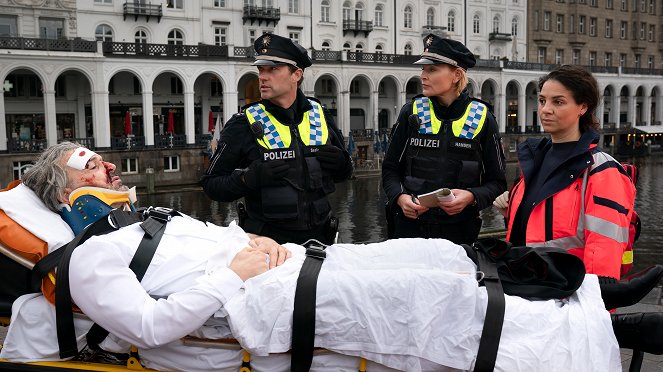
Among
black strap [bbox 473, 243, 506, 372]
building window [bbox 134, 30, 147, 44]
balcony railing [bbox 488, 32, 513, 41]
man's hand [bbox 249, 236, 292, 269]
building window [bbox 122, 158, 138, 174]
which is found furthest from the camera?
balcony railing [bbox 488, 32, 513, 41]

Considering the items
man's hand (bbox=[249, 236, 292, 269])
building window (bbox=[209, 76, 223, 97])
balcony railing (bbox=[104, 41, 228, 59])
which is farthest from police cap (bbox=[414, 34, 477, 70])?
building window (bbox=[209, 76, 223, 97])

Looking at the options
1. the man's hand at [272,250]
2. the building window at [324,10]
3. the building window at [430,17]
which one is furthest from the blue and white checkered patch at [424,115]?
the building window at [430,17]

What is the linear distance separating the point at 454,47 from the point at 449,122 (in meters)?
0.59

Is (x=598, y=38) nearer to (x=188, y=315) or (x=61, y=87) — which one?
(x=61, y=87)

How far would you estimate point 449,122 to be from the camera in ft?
16.6

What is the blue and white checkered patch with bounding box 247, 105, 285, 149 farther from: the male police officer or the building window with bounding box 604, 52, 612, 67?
the building window with bounding box 604, 52, 612, 67

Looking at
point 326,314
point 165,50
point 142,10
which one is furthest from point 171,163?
point 326,314

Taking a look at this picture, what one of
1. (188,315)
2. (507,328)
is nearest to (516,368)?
(507,328)

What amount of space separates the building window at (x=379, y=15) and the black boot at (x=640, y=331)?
49.3m

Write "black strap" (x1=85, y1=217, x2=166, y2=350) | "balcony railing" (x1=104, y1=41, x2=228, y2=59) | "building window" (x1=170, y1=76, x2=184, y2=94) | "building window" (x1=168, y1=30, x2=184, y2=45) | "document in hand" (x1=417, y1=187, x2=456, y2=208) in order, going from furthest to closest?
"building window" (x1=170, y1=76, x2=184, y2=94) < "building window" (x1=168, y1=30, x2=184, y2=45) < "balcony railing" (x1=104, y1=41, x2=228, y2=59) < "document in hand" (x1=417, y1=187, x2=456, y2=208) < "black strap" (x1=85, y1=217, x2=166, y2=350)

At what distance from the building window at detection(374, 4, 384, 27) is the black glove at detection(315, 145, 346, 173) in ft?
155

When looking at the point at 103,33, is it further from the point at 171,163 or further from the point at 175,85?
the point at 171,163

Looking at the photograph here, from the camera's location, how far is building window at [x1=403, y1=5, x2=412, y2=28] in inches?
2048

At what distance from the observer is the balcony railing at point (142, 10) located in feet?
129
